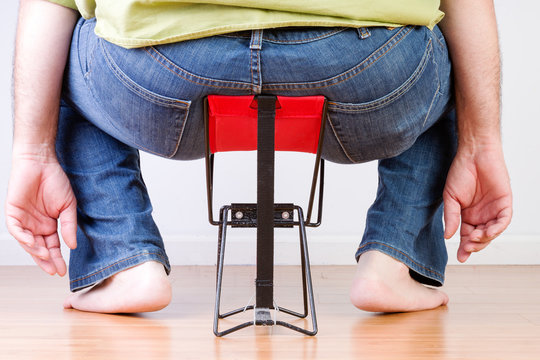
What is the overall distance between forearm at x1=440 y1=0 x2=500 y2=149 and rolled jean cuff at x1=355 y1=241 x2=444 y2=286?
247mm

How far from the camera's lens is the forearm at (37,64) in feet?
3.34

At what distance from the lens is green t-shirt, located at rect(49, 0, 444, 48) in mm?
829

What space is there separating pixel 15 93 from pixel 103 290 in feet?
1.20

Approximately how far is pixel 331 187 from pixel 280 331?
1.07m

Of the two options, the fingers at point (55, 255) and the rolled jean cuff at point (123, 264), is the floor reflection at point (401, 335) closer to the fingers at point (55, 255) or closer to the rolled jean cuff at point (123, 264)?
the rolled jean cuff at point (123, 264)

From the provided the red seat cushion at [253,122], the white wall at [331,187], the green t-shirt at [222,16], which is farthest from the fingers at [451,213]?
the white wall at [331,187]

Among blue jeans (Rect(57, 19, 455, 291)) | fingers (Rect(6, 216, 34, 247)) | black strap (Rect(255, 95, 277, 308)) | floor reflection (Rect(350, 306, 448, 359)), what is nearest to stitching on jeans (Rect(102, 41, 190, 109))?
blue jeans (Rect(57, 19, 455, 291))

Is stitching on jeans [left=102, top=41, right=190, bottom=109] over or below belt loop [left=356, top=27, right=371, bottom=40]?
below

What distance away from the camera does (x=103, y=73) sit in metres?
0.93

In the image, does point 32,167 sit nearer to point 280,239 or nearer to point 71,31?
point 71,31

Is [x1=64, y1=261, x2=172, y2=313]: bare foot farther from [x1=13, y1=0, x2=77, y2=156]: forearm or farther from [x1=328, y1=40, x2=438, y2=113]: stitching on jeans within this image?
[x1=328, y1=40, x2=438, y2=113]: stitching on jeans

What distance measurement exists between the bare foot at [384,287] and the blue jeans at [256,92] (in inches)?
0.8

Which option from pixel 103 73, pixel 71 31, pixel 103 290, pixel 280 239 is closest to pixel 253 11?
pixel 103 73

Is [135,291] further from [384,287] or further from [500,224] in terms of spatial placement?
[500,224]
